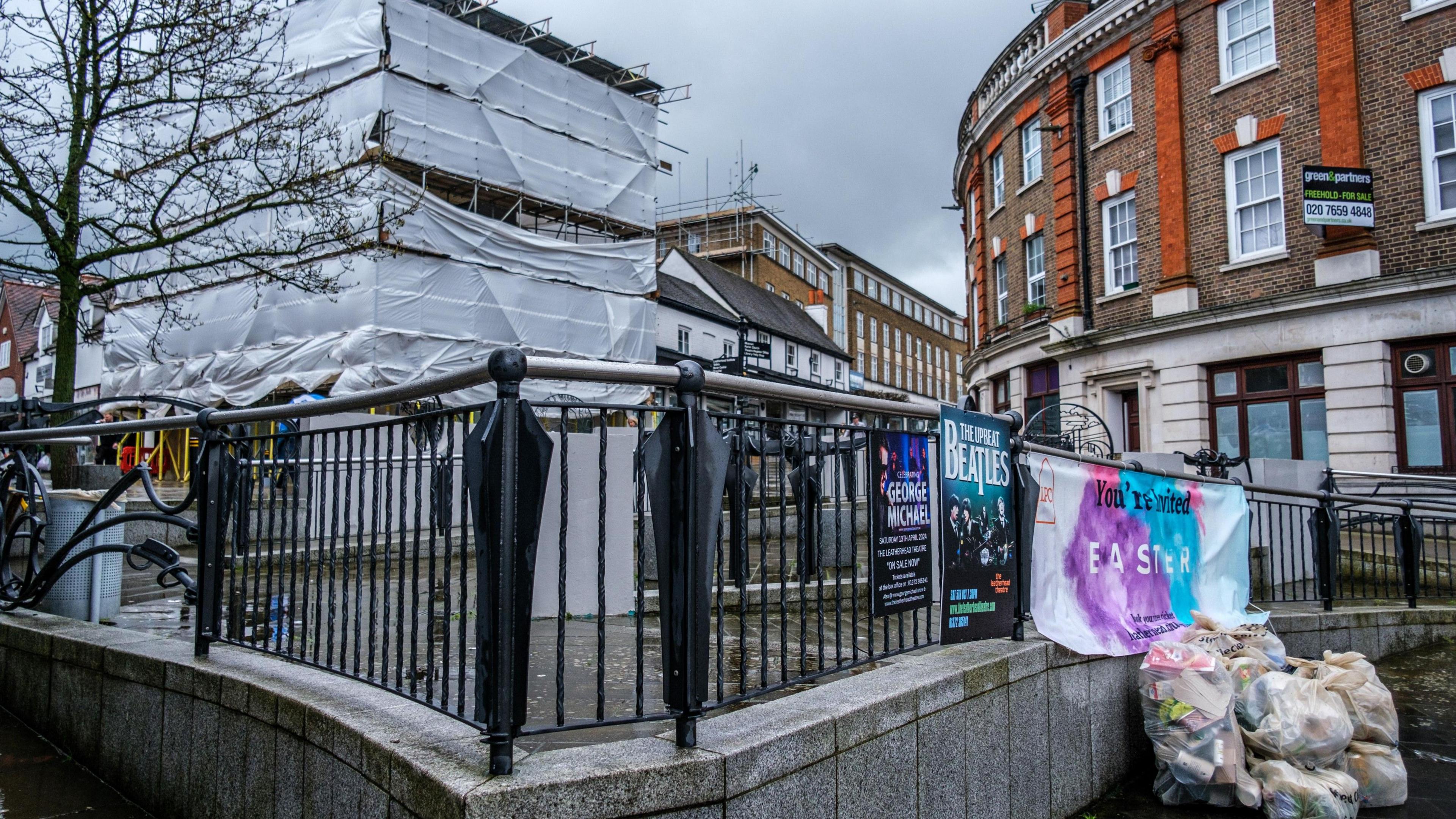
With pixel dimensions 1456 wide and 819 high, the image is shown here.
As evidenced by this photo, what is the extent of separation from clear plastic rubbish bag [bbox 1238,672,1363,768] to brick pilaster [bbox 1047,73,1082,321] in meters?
18.9

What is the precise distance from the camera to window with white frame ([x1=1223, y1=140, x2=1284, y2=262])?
17.8 m

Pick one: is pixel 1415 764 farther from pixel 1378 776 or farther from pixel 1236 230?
pixel 1236 230

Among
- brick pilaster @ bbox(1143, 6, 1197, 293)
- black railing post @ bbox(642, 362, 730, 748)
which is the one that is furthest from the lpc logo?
brick pilaster @ bbox(1143, 6, 1197, 293)

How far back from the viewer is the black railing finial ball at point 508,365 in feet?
7.64

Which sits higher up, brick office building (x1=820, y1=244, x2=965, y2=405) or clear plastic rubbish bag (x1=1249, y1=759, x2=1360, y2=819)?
brick office building (x1=820, y1=244, x2=965, y2=405)

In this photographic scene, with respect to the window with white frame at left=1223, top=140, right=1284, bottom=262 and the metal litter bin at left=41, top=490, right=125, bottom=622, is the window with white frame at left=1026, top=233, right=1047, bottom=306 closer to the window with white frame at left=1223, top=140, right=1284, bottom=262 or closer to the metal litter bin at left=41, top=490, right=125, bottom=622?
the window with white frame at left=1223, top=140, right=1284, bottom=262

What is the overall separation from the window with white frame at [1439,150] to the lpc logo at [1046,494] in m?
15.5

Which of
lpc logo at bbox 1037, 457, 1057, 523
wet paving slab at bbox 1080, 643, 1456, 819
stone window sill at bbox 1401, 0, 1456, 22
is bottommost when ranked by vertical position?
wet paving slab at bbox 1080, 643, 1456, 819

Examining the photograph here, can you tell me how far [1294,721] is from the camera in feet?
14.5

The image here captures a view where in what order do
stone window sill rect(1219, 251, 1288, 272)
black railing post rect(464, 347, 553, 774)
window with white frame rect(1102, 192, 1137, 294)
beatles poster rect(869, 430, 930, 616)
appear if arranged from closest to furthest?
black railing post rect(464, 347, 553, 774) < beatles poster rect(869, 430, 930, 616) < stone window sill rect(1219, 251, 1288, 272) < window with white frame rect(1102, 192, 1137, 294)

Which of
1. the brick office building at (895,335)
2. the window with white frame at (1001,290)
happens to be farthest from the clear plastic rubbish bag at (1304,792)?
Result: the brick office building at (895,335)

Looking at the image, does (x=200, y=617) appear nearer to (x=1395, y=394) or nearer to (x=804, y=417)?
(x=804, y=417)

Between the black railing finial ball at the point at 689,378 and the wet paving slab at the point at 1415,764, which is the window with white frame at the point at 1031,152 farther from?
the black railing finial ball at the point at 689,378

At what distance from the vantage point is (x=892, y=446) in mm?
3721
